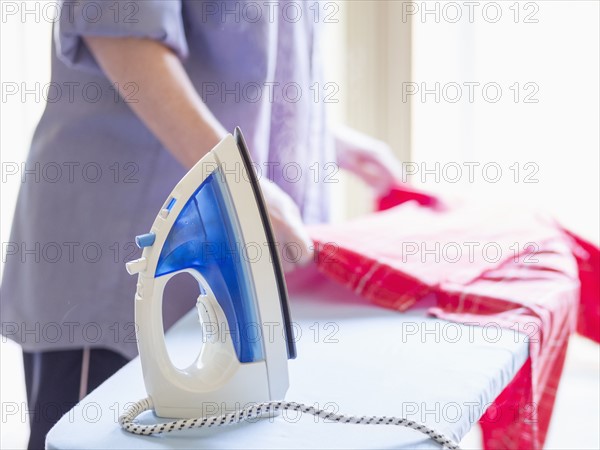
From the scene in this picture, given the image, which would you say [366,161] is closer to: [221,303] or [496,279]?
[496,279]

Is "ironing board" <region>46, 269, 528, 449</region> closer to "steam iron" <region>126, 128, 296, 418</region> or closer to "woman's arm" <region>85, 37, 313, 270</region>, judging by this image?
"steam iron" <region>126, 128, 296, 418</region>

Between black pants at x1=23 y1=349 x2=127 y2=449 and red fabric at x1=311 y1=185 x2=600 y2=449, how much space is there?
1.16ft

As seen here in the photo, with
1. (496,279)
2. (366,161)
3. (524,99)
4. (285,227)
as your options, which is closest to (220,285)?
(285,227)

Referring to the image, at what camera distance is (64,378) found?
1.09m

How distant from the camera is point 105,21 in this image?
953 millimetres

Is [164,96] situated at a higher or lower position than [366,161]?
higher

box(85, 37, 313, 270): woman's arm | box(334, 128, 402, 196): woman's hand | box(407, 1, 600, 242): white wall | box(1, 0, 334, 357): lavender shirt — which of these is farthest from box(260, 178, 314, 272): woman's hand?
box(407, 1, 600, 242): white wall

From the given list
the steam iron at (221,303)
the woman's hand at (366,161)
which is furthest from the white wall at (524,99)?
the steam iron at (221,303)

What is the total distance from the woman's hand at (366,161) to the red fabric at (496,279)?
0.15 m

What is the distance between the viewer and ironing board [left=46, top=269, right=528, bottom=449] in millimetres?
719

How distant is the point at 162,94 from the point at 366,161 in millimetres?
712

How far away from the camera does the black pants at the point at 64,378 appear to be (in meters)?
1.08

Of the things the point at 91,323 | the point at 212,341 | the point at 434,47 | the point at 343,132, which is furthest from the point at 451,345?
the point at 434,47

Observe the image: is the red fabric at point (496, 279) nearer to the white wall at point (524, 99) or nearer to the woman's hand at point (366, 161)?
the woman's hand at point (366, 161)
